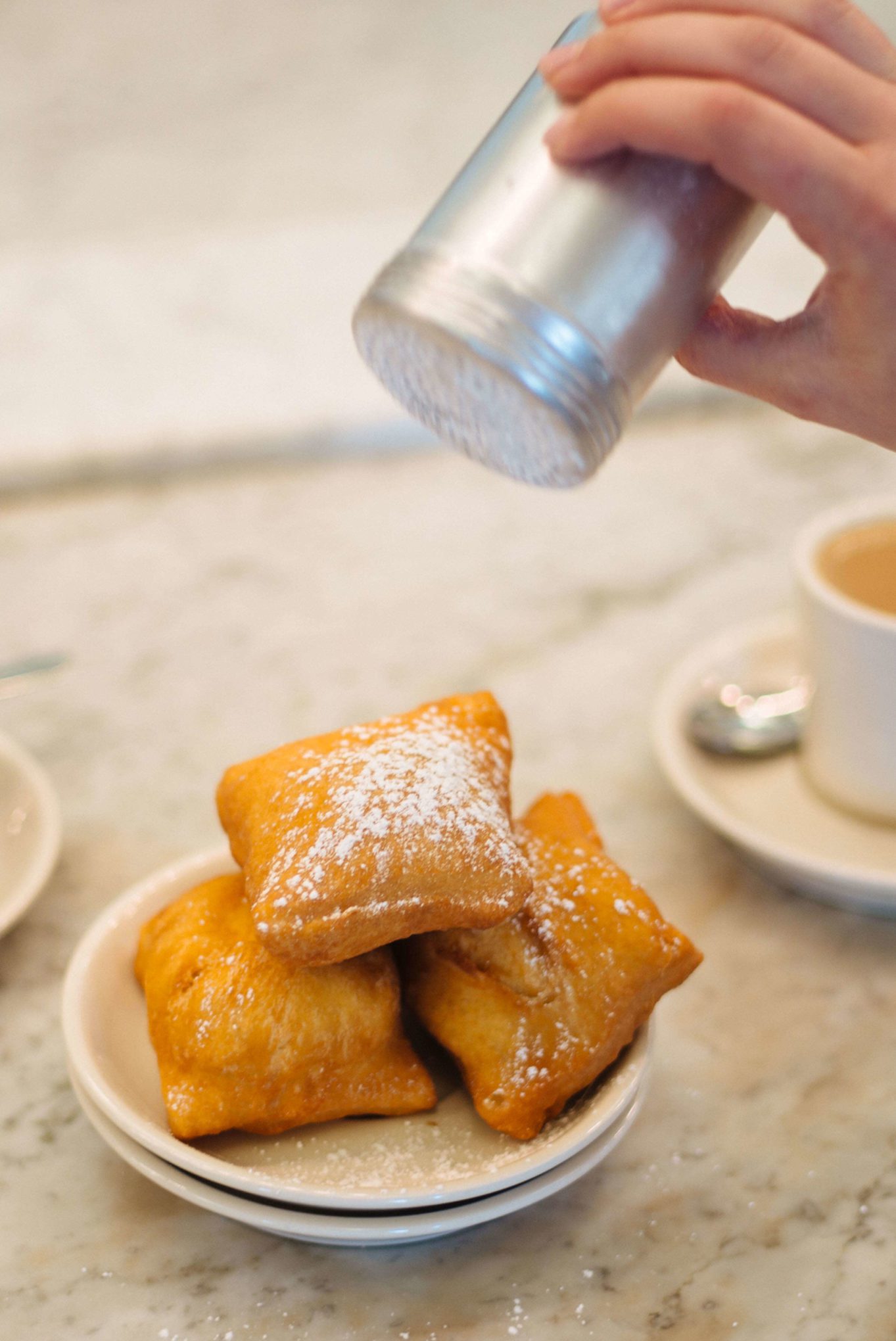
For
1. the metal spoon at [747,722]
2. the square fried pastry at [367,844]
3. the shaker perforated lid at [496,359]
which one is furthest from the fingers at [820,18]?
the metal spoon at [747,722]

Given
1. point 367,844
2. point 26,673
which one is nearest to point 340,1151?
point 367,844

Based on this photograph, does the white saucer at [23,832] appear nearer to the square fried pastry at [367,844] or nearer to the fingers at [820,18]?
the square fried pastry at [367,844]

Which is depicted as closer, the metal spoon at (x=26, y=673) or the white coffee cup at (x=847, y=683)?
the white coffee cup at (x=847, y=683)

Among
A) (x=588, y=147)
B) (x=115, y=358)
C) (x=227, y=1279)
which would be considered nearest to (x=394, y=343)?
(x=588, y=147)

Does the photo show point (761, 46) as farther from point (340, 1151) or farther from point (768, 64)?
point (340, 1151)

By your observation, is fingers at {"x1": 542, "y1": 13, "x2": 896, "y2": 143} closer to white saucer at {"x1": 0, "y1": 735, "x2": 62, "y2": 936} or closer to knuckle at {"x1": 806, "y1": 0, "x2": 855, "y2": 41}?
knuckle at {"x1": 806, "y1": 0, "x2": 855, "y2": 41}

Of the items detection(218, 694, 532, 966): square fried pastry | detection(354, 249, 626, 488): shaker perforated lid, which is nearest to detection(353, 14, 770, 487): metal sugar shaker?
detection(354, 249, 626, 488): shaker perforated lid
